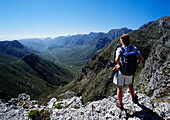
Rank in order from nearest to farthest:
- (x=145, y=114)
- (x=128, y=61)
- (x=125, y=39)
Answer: (x=128, y=61)
(x=125, y=39)
(x=145, y=114)

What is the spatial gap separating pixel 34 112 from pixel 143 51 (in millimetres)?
87648

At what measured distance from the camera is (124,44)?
898 cm

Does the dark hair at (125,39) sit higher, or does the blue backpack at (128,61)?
the dark hair at (125,39)

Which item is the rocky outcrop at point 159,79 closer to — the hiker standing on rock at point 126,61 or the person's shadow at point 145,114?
the person's shadow at point 145,114

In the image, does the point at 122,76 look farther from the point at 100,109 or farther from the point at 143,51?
the point at 143,51

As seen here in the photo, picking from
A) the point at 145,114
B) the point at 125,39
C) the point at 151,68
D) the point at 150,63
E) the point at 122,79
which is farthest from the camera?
the point at 150,63

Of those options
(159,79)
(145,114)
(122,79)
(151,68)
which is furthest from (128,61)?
(151,68)

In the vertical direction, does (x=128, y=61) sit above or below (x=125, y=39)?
below

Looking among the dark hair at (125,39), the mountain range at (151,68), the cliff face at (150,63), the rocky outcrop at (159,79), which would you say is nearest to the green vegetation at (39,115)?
the dark hair at (125,39)

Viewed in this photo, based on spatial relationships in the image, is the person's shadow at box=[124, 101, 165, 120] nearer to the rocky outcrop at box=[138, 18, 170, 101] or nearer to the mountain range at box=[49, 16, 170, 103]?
the rocky outcrop at box=[138, 18, 170, 101]

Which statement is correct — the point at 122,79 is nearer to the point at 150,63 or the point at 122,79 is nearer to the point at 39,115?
the point at 39,115

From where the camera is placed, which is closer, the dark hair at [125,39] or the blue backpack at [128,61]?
the blue backpack at [128,61]

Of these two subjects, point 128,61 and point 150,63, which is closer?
point 128,61

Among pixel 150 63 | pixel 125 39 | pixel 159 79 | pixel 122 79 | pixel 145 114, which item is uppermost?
pixel 125 39
